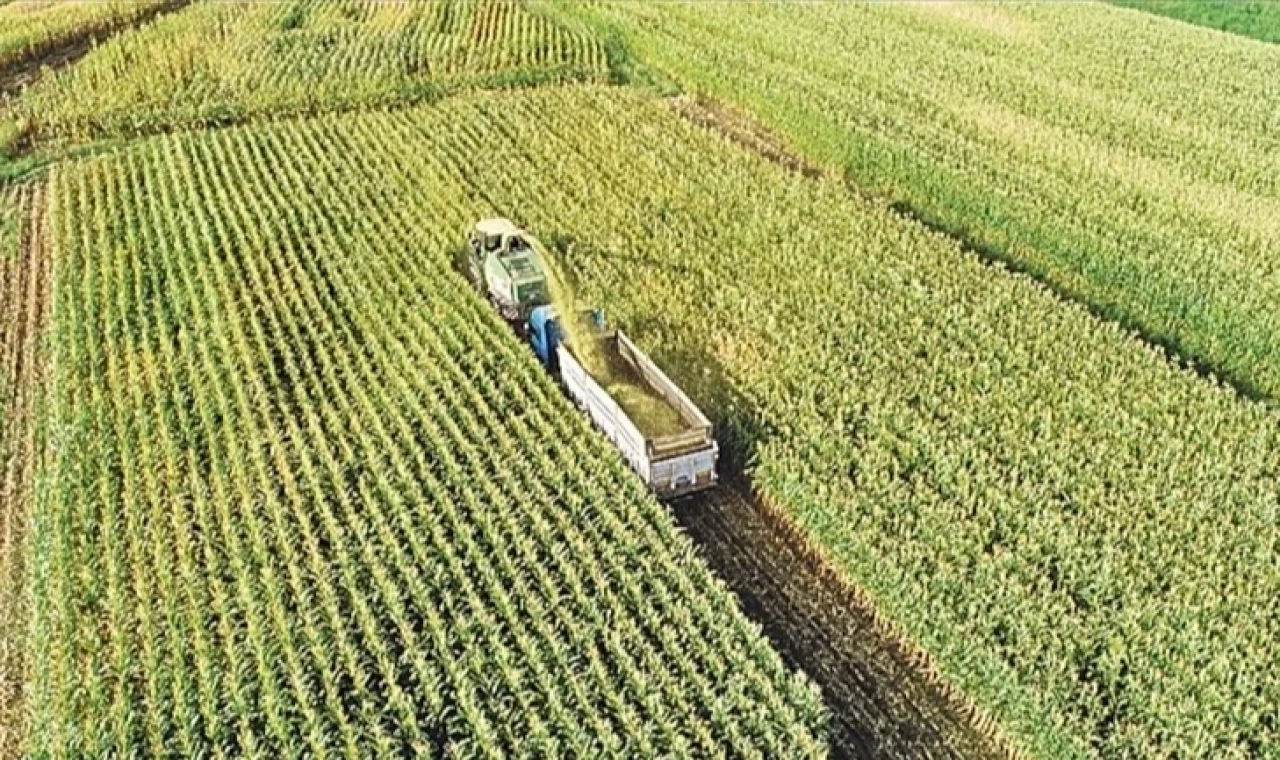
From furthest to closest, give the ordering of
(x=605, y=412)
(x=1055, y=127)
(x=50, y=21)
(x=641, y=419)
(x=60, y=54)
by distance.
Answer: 1. (x=50, y=21)
2. (x=60, y=54)
3. (x=1055, y=127)
4. (x=641, y=419)
5. (x=605, y=412)

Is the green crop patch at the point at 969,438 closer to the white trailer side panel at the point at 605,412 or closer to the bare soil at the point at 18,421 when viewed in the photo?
the white trailer side panel at the point at 605,412

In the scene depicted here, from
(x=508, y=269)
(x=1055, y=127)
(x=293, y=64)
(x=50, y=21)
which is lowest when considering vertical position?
(x=293, y=64)

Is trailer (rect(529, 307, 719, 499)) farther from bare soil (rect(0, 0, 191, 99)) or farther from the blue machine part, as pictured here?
bare soil (rect(0, 0, 191, 99))

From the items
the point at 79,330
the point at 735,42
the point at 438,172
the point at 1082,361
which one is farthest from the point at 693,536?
the point at 735,42

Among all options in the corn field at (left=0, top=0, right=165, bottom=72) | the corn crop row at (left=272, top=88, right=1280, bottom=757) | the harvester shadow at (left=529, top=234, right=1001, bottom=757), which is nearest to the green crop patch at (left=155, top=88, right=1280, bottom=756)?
the corn crop row at (left=272, top=88, right=1280, bottom=757)

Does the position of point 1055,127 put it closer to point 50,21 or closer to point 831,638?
point 831,638

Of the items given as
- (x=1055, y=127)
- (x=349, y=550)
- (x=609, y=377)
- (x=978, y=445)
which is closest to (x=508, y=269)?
(x=609, y=377)
